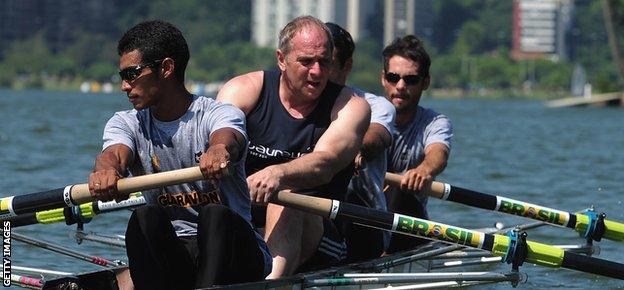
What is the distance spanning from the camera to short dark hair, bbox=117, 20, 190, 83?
6973mm

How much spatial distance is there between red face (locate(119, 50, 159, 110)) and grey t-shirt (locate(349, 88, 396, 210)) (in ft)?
7.12

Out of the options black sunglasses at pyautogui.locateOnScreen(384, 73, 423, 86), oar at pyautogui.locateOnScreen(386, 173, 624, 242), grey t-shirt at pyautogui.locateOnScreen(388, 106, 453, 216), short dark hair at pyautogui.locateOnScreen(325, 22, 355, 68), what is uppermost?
short dark hair at pyautogui.locateOnScreen(325, 22, 355, 68)

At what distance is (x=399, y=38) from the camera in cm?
1054

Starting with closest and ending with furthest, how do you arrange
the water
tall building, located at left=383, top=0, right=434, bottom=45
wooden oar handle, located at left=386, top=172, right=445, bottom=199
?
wooden oar handle, located at left=386, top=172, right=445, bottom=199 < the water < tall building, located at left=383, top=0, right=434, bottom=45

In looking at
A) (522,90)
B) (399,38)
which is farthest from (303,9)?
(399,38)

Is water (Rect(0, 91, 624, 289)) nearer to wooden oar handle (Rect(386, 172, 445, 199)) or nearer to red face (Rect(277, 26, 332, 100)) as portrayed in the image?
wooden oar handle (Rect(386, 172, 445, 199))

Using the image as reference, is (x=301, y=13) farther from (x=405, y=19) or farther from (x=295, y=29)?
(x=295, y=29)

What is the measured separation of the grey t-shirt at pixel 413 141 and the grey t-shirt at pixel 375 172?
2.85 ft

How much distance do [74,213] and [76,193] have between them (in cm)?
239

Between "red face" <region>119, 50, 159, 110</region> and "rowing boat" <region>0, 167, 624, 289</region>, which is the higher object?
"red face" <region>119, 50, 159, 110</region>

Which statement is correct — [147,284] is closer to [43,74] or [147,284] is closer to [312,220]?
[312,220]

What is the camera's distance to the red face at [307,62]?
25.3 feet

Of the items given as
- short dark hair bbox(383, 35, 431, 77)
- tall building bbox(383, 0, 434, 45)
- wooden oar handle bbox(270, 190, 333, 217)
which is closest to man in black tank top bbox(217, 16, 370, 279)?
wooden oar handle bbox(270, 190, 333, 217)

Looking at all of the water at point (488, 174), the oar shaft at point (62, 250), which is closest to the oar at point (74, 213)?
the oar shaft at point (62, 250)
